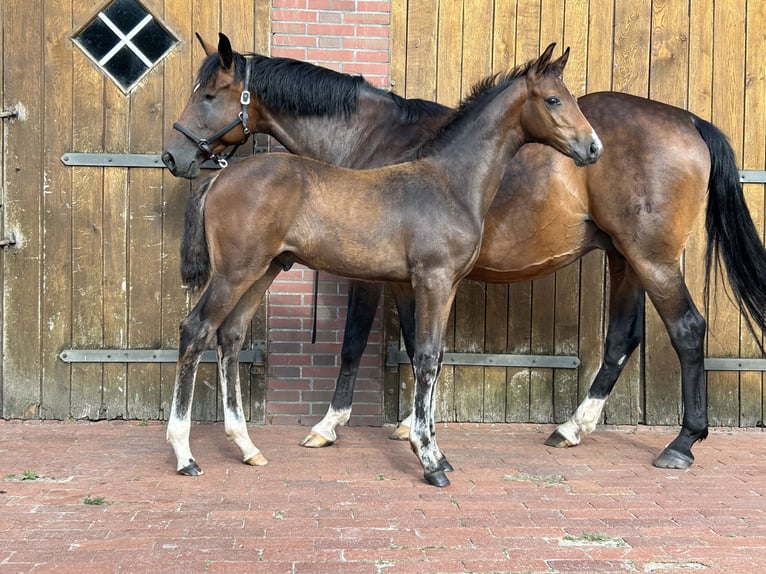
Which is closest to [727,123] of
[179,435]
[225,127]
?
[225,127]

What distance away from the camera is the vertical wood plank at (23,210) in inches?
216

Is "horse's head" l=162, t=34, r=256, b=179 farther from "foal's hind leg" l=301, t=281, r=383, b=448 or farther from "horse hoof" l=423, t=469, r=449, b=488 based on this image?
"horse hoof" l=423, t=469, r=449, b=488

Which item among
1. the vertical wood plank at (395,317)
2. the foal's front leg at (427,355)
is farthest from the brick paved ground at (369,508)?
the vertical wood plank at (395,317)

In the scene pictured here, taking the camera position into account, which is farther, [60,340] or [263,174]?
[60,340]

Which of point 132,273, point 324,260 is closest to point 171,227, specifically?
point 132,273

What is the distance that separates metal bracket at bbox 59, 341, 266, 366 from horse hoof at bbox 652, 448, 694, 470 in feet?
8.68

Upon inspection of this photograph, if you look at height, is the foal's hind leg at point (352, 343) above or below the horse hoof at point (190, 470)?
above

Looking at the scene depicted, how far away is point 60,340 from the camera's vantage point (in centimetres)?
560

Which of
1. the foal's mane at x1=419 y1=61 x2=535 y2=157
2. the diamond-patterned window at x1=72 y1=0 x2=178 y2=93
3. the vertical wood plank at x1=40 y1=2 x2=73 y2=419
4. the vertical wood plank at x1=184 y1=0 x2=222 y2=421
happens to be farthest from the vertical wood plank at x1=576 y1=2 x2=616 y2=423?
the vertical wood plank at x1=40 y1=2 x2=73 y2=419

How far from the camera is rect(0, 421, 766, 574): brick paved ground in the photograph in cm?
305

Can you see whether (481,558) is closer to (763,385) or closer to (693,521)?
(693,521)

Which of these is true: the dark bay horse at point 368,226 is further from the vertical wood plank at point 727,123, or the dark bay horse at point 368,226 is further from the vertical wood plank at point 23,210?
the vertical wood plank at point 727,123

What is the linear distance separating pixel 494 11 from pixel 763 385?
3.30 m

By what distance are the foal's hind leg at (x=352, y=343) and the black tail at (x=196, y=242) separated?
118 cm
